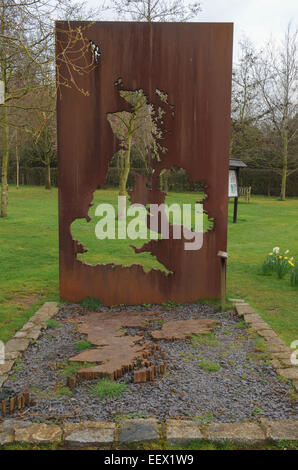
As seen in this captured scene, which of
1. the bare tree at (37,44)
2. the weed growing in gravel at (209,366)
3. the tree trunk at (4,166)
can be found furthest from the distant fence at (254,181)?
the weed growing in gravel at (209,366)

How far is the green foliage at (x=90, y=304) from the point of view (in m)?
5.15

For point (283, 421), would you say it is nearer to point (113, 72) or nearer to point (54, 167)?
point (113, 72)

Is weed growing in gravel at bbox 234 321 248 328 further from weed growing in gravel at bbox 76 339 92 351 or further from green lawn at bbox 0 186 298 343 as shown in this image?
weed growing in gravel at bbox 76 339 92 351

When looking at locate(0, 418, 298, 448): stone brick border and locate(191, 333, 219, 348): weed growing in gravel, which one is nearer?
locate(0, 418, 298, 448): stone brick border

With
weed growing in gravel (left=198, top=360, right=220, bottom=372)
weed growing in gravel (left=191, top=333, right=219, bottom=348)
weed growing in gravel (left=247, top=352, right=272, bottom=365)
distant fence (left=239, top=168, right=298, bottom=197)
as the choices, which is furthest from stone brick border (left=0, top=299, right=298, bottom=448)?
distant fence (left=239, top=168, right=298, bottom=197)

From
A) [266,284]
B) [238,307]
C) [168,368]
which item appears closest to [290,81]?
[266,284]

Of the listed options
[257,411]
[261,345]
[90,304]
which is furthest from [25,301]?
[257,411]

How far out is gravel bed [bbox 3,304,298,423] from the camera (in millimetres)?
2766

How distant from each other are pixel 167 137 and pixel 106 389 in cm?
316

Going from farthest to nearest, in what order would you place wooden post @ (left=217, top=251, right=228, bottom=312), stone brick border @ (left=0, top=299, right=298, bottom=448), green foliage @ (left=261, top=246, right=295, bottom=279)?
green foliage @ (left=261, top=246, right=295, bottom=279) < wooden post @ (left=217, top=251, right=228, bottom=312) < stone brick border @ (left=0, top=299, right=298, bottom=448)

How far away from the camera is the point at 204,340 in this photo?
4.05m

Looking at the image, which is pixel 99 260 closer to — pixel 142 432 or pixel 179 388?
pixel 179 388

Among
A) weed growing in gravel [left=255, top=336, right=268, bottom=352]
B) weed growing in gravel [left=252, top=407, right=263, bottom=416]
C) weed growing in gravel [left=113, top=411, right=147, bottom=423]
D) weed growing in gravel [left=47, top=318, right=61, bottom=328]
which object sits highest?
weed growing in gravel [left=255, top=336, right=268, bottom=352]

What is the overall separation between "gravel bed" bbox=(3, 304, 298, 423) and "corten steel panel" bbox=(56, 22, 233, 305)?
4.25ft
